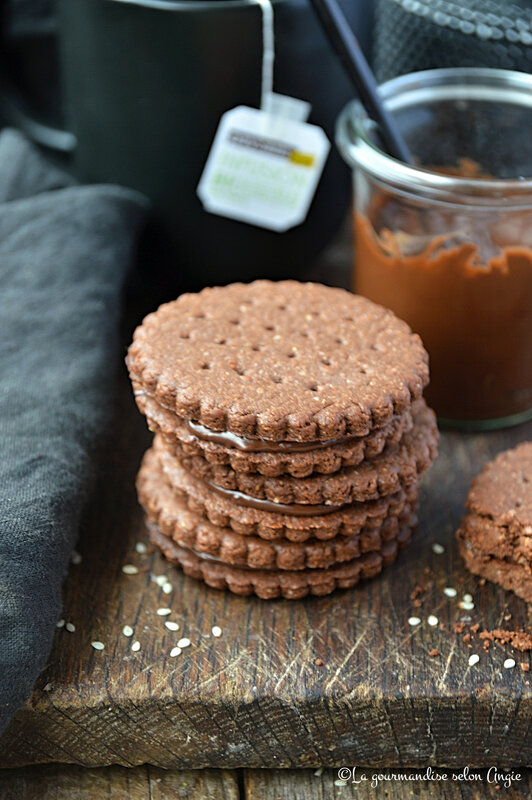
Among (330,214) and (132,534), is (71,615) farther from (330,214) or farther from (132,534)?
(330,214)

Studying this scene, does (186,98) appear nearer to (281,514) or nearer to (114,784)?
(281,514)

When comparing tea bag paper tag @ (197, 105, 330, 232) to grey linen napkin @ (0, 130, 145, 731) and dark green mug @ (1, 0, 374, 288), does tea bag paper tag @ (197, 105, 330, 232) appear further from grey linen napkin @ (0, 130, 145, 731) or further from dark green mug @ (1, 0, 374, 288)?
grey linen napkin @ (0, 130, 145, 731)

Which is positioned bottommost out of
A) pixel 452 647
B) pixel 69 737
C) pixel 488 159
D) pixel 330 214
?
pixel 69 737

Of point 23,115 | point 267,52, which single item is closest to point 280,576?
point 267,52

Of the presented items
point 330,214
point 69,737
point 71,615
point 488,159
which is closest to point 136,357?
point 71,615

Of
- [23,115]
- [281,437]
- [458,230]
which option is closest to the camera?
[281,437]

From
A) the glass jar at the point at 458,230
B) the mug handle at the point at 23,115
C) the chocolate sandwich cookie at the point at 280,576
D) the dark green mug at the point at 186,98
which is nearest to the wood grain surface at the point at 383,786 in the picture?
the chocolate sandwich cookie at the point at 280,576

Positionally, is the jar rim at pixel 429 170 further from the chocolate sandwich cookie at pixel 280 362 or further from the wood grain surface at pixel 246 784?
the wood grain surface at pixel 246 784
